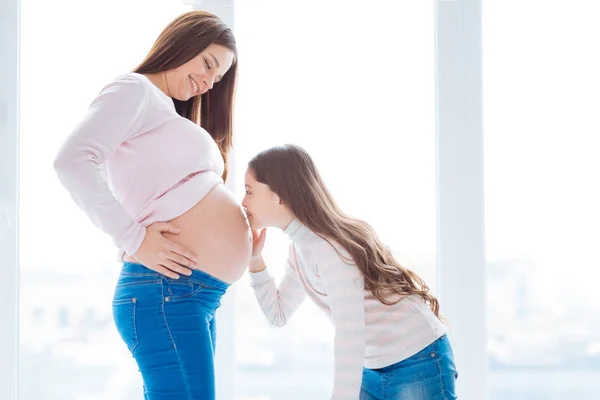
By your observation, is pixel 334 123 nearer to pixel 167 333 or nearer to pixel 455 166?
pixel 455 166

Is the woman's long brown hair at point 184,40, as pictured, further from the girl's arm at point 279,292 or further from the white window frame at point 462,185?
the white window frame at point 462,185

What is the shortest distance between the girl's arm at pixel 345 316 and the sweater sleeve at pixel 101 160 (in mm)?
433

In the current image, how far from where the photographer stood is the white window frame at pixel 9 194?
182 centimetres

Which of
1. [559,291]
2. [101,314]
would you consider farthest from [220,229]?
[559,291]

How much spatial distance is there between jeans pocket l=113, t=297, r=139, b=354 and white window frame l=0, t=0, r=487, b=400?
633 millimetres

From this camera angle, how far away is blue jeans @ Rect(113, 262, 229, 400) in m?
1.19

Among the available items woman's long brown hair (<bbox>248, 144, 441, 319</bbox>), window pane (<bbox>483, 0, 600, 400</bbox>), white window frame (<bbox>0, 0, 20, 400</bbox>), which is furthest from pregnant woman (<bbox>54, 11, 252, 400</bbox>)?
window pane (<bbox>483, 0, 600, 400</bbox>)

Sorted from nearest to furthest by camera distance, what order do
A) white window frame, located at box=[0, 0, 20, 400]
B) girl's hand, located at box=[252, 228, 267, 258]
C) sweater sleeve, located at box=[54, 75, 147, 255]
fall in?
1. sweater sleeve, located at box=[54, 75, 147, 255]
2. girl's hand, located at box=[252, 228, 267, 258]
3. white window frame, located at box=[0, 0, 20, 400]

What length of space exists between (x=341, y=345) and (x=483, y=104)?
94 centimetres

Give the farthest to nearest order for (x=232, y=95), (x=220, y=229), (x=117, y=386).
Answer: (x=117, y=386), (x=232, y=95), (x=220, y=229)

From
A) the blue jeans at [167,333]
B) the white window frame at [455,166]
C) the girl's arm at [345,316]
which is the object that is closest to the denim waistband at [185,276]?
the blue jeans at [167,333]

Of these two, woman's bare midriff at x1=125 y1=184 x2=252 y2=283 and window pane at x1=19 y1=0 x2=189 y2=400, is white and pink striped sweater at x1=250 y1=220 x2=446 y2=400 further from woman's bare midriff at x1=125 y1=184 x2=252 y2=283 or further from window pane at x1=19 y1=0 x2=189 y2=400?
window pane at x1=19 y1=0 x2=189 y2=400

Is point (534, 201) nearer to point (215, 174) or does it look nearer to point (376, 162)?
point (376, 162)

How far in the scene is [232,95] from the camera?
1.59 metres
